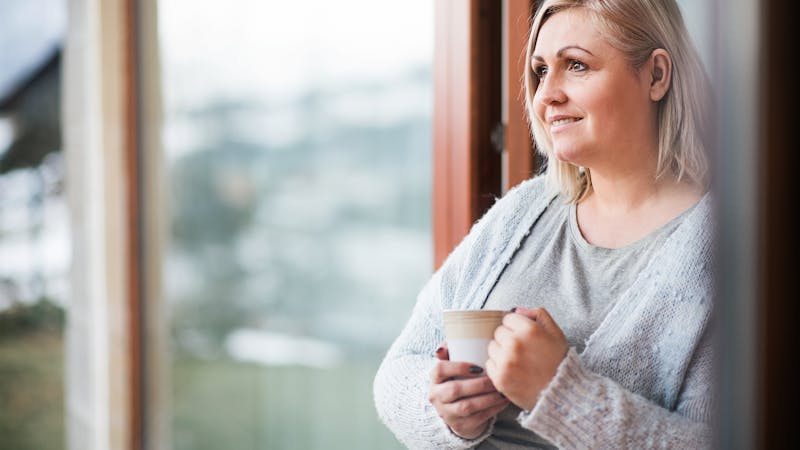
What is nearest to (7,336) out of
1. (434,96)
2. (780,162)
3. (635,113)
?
(434,96)

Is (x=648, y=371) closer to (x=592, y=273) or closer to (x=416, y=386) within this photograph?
(x=592, y=273)

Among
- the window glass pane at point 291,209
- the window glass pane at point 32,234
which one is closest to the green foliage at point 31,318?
the window glass pane at point 32,234

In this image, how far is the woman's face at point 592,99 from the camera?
0.92m

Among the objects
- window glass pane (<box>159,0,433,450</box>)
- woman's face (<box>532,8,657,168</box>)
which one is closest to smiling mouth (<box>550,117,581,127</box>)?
woman's face (<box>532,8,657,168</box>)

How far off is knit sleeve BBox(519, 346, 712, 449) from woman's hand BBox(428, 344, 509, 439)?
76 millimetres

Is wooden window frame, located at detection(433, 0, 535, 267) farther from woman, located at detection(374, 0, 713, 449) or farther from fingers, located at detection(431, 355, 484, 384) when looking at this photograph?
fingers, located at detection(431, 355, 484, 384)

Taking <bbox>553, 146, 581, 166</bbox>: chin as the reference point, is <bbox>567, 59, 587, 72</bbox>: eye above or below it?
above

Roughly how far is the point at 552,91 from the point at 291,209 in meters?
1.49

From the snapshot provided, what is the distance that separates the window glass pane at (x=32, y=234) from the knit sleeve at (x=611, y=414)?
243cm

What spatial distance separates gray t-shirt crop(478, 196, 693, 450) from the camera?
0.91m

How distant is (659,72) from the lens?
924 millimetres

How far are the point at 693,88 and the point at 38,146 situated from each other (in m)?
2.62

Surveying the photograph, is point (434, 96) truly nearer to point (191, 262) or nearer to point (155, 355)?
point (191, 262)

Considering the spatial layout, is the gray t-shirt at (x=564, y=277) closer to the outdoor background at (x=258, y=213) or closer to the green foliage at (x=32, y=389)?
the outdoor background at (x=258, y=213)
